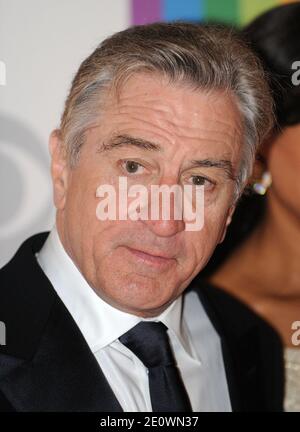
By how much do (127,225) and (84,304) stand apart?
0.60 ft

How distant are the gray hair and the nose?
0.56ft

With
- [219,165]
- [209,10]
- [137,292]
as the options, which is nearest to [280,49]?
[209,10]

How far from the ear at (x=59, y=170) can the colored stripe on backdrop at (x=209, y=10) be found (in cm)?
49

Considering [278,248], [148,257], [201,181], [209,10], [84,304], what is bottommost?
[278,248]

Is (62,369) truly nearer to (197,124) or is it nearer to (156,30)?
(197,124)

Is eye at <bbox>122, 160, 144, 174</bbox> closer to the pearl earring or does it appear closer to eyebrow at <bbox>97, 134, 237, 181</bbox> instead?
eyebrow at <bbox>97, 134, 237, 181</bbox>

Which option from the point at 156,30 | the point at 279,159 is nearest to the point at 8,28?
the point at 156,30

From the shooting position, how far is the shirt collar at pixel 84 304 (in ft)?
3.93

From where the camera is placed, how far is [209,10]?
5.16ft

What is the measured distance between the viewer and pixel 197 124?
1147 mm

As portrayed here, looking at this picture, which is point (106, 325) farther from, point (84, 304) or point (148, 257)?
point (148, 257)

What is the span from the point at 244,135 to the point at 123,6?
20.6 inches

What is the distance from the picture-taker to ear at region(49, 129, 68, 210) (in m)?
1.22

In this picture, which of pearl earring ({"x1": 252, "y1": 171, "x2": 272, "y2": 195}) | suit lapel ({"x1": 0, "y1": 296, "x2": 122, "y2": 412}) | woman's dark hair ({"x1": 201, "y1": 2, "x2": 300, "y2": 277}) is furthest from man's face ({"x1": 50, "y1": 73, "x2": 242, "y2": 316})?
pearl earring ({"x1": 252, "y1": 171, "x2": 272, "y2": 195})
